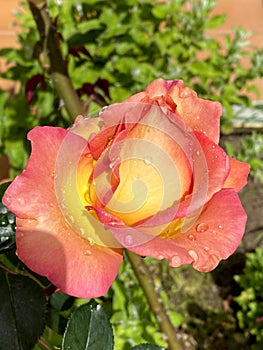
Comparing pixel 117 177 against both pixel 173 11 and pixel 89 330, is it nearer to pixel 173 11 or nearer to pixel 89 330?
pixel 89 330

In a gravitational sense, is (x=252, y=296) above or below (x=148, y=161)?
below

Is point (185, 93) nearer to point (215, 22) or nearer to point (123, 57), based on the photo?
point (123, 57)


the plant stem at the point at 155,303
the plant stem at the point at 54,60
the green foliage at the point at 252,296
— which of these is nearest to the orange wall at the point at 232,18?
the green foliage at the point at 252,296

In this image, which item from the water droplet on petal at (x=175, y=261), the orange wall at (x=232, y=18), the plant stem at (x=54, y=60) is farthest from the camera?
the orange wall at (x=232, y=18)

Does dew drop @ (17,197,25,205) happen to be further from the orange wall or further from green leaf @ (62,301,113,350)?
the orange wall

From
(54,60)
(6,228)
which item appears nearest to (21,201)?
(6,228)

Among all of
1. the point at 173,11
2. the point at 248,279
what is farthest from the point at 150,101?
the point at 173,11

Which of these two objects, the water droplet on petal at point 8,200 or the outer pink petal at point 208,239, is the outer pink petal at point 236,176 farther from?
the water droplet on petal at point 8,200
